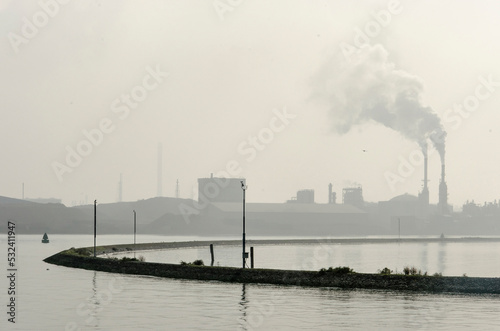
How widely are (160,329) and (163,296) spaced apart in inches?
641

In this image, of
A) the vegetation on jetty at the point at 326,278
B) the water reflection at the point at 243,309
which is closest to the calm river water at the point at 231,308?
the water reflection at the point at 243,309

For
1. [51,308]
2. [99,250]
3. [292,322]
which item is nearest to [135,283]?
[51,308]

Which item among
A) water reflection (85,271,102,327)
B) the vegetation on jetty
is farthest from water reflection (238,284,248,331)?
the vegetation on jetty

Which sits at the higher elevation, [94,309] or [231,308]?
[94,309]

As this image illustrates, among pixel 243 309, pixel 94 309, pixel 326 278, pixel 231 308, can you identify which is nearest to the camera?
pixel 94 309

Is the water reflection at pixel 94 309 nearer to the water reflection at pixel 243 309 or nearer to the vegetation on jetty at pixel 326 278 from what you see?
the water reflection at pixel 243 309

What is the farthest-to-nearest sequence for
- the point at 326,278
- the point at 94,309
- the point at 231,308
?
the point at 326,278 → the point at 231,308 → the point at 94,309

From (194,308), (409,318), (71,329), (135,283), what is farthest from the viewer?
(135,283)

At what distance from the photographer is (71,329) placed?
33.3 m

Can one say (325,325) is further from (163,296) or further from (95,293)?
(95,293)

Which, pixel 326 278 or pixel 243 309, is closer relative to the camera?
pixel 243 309

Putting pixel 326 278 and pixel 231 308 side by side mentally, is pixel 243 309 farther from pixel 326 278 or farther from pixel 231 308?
pixel 326 278

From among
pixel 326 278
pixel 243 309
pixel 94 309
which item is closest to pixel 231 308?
pixel 243 309

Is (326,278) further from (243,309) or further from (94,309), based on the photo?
(94,309)
